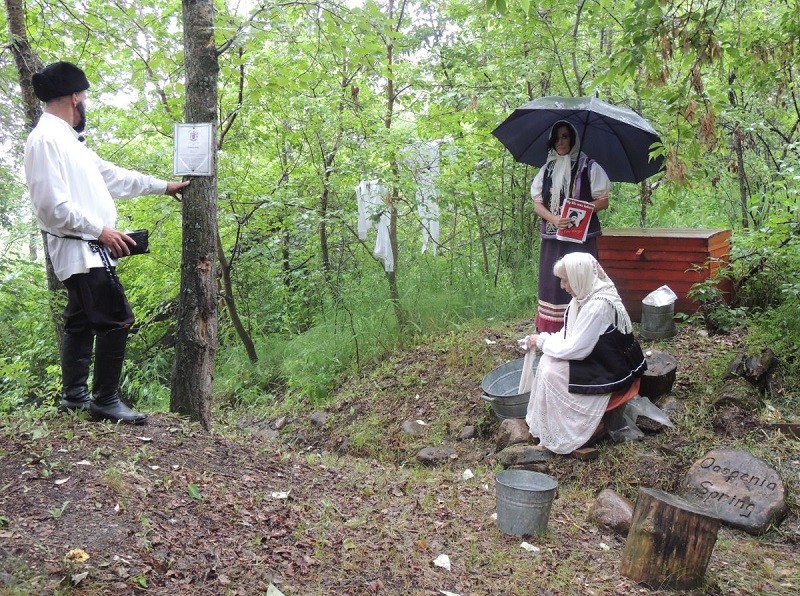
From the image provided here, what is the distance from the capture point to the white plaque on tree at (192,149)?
393 centimetres

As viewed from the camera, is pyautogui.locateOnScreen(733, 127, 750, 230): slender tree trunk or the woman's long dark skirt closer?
the woman's long dark skirt

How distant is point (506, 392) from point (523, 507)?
6.49ft

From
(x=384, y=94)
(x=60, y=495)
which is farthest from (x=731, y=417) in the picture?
(x=384, y=94)

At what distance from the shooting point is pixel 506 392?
552cm

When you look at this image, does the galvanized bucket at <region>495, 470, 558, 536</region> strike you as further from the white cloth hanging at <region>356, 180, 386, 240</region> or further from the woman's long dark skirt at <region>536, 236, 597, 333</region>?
the white cloth hanging at <region>356, 180, 386, 240</region>

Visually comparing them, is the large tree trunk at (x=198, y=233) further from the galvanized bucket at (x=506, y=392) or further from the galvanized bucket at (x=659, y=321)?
the galvanized bucket at (x=659, y=321)

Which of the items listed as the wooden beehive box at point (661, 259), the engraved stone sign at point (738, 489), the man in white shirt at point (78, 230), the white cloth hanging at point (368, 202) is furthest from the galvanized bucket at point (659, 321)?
the man in white shirt at point (78, 230)

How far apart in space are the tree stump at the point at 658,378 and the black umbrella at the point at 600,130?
1.55 meters

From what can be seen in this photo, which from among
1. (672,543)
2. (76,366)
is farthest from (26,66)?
(672,543)

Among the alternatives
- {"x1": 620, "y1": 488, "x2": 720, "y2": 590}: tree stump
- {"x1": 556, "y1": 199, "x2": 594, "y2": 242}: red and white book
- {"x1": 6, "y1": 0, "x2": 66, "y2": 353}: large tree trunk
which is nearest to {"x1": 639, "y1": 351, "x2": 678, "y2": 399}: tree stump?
{"x1": 556, "y1": 199, "x2": 594, "y2": 242}: red and white book

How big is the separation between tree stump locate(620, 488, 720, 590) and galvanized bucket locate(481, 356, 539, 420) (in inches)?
76.3

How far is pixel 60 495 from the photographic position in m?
2.95

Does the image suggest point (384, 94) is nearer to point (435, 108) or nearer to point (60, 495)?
point (435, 108)

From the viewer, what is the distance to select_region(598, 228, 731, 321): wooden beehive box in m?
5.98
